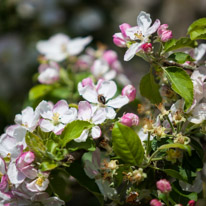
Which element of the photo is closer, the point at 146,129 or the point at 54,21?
the point at 146,129

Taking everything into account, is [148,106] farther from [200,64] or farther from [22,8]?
[22,8]

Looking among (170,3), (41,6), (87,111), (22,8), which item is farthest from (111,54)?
(170,3)

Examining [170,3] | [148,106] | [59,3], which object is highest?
[59,3]

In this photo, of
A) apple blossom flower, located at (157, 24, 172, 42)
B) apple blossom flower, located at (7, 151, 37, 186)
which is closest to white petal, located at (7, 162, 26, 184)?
apple blossom flower, located at (7, 151, 37, 186)

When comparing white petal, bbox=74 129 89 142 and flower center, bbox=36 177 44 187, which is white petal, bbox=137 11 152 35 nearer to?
white petal, bbox=74 129 89 142

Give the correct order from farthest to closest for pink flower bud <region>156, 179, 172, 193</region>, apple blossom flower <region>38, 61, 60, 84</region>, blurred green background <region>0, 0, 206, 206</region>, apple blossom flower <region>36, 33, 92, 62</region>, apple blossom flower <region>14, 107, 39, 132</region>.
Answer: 1. blurred green background <region>0, 0, 206, 206</region>
2. apple blossom flower <region>36, 33, 92, 62</region>
3. apple blossom flower <region>38, 61, 60, 84</region>
4. apple blossom flower <region>14, 107, 39, 132</region>
5. pink flower bud <region>156, 179, 172, 193</region>

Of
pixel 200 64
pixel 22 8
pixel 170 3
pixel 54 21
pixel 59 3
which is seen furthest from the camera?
pixel 170 3

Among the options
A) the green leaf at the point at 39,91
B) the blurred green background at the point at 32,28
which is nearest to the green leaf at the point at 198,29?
the green leaf at the point at 39,91

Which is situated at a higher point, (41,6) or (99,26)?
(41,6)
